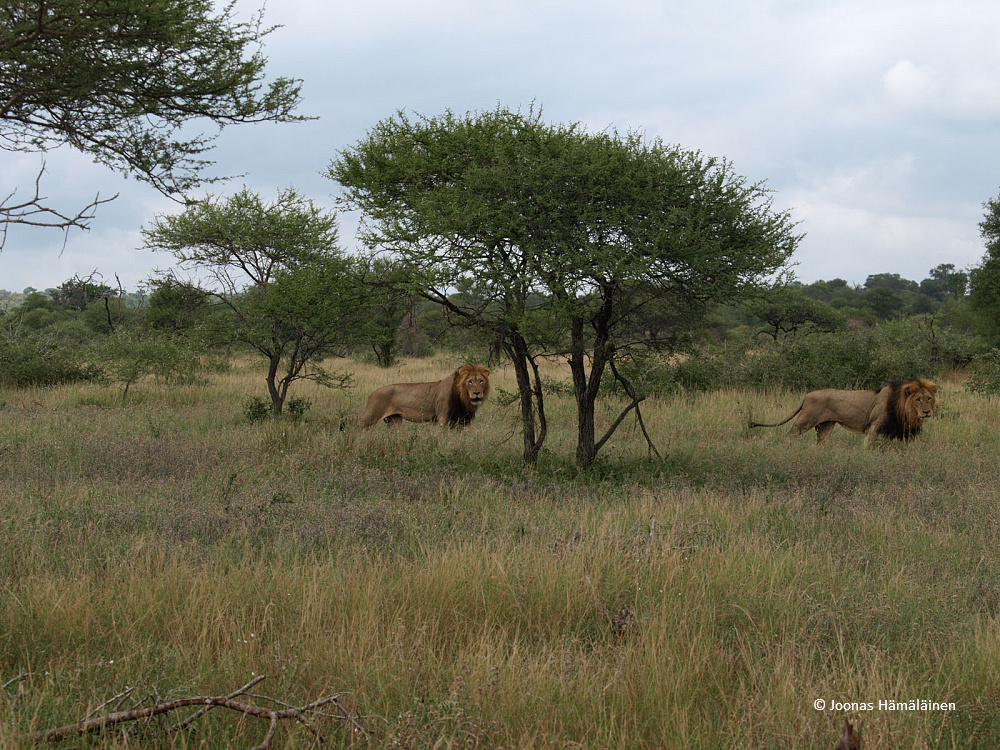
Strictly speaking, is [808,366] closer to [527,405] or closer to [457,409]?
[457,409]

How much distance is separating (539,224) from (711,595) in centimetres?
515

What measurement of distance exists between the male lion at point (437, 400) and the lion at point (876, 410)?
4600mm

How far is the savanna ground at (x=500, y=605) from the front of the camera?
3.04m

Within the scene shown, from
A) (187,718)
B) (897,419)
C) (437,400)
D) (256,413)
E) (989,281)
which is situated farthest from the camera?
(989,281)

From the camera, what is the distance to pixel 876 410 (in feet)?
38.0

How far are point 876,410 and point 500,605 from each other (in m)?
9.47

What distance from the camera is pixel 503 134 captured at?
372 inches

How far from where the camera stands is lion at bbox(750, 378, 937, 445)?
1109cm

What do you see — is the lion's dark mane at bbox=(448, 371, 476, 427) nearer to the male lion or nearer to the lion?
the male lion

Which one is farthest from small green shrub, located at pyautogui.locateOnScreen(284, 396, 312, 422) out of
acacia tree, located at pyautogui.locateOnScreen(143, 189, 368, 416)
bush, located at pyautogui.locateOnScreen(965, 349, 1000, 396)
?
bush, located at pyautogui.locateOnScreen(965, 349, 1000, 396)

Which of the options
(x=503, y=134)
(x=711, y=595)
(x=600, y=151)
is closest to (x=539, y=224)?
(x=600, y=151)

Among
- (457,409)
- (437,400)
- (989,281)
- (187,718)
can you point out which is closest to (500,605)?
(187,718)

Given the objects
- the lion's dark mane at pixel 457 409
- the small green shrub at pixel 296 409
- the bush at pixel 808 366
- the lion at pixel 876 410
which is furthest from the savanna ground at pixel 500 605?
the bush at pixel 808 366

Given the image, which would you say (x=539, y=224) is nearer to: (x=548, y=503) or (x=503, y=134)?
(x=503, y=134)
